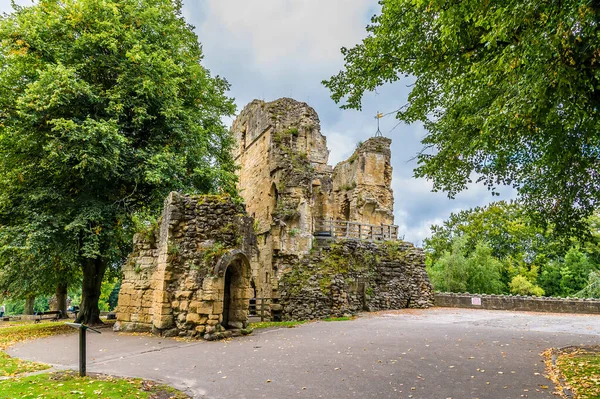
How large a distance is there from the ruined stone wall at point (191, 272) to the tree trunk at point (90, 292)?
2928 mm

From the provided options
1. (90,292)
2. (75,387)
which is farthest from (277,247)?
(75,387)

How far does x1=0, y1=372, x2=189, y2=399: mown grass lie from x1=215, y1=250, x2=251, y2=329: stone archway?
19.4 ft

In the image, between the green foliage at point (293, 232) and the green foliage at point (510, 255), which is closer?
the green foliage at point (293, 232)

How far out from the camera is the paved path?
6.41m

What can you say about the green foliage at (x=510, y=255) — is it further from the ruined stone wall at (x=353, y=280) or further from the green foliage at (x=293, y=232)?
the green foliage at (x=293, y=232)

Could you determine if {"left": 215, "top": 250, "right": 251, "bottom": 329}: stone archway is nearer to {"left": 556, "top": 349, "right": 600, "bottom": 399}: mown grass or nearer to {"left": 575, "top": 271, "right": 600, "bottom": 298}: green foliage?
{"left": 556, "top": 349, "right": 600, "bottom": 399}: mown grass

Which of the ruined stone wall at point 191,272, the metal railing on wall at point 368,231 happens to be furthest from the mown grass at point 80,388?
the metal railing on wall at point 368,231

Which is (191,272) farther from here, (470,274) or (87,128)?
(470,274)

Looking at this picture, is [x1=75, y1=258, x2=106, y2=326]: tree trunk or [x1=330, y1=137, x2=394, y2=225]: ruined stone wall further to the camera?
[x1=330, y1=137, x2=394, y2=225]: ruined stone wall

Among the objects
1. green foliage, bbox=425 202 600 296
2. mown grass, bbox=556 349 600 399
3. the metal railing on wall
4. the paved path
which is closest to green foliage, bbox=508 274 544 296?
green foliage, bbox=425 202 600 296

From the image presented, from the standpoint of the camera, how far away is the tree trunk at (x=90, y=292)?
15.8m

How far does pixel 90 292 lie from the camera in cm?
1609

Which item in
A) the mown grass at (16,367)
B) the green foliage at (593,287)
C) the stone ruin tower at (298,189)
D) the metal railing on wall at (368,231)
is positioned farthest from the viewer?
the green foliage at (593,287)

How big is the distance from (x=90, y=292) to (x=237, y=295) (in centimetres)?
719
